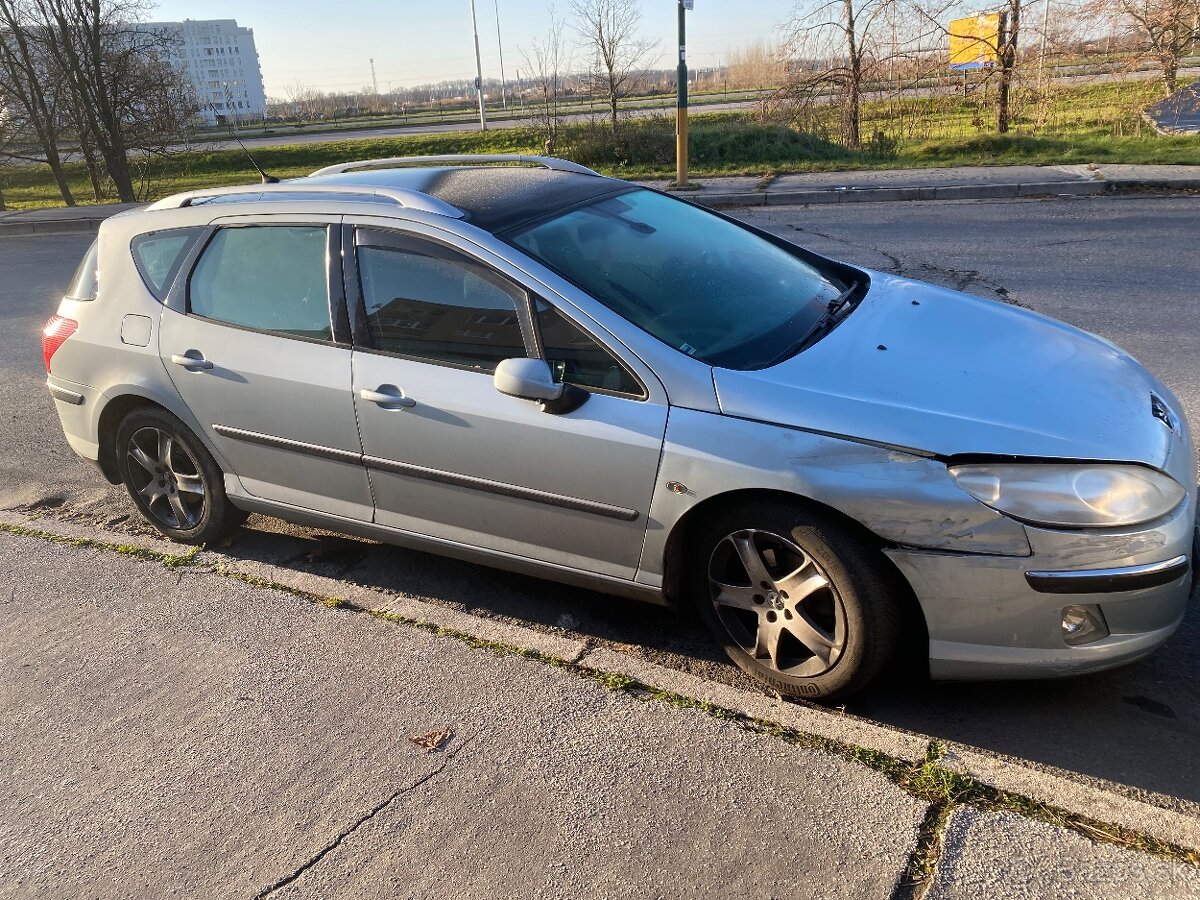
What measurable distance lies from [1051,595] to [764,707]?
87cm

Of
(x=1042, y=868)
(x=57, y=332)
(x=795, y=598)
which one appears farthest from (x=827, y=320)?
(x=57, y=332)

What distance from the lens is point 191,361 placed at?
12.5 feet

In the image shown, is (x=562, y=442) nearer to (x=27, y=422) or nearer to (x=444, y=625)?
(x=444, y=625)

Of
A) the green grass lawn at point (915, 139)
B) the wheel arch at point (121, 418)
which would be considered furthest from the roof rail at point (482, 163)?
the green grass lawn at point (915, 139)

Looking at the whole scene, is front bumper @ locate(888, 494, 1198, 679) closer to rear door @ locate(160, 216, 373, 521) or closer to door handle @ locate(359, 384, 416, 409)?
door handle @ locate(359, 384, 416, 409)

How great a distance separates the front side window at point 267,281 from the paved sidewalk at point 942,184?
26.2 ft

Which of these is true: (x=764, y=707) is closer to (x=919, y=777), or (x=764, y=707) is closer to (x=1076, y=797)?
(x=919, y=777)

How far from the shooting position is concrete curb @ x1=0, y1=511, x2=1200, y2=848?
228 cm

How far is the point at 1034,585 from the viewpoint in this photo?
2.50 m

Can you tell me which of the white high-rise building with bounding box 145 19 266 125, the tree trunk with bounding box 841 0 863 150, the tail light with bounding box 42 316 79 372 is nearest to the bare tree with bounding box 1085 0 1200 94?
the tree trunk with bounding box 841 0 863 150

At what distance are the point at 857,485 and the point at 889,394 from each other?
0.33 m

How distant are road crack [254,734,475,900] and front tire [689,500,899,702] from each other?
2.98 ft

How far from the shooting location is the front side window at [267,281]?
11.7 feet

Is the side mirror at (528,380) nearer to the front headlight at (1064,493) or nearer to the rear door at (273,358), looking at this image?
the rear door at (273,358)
